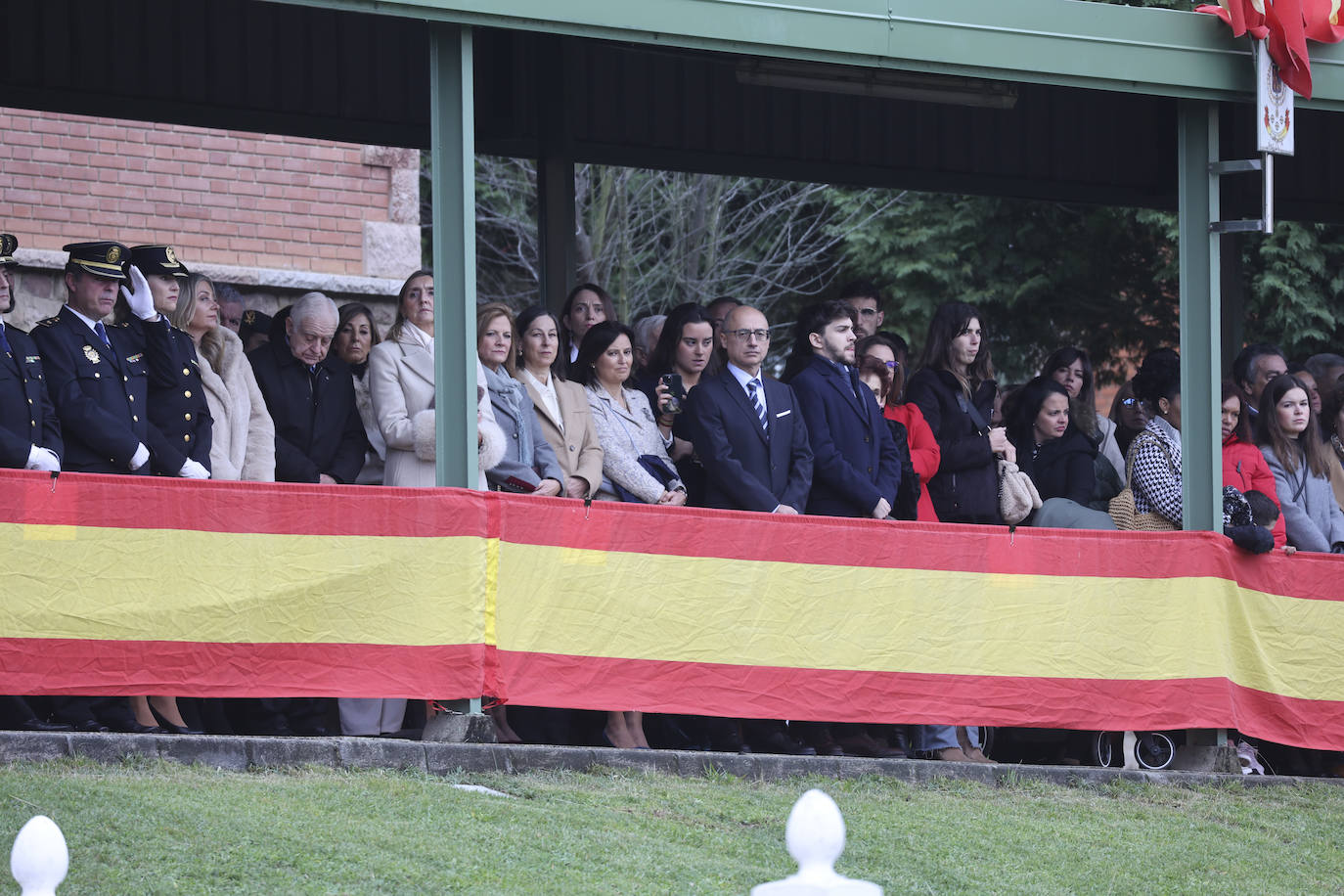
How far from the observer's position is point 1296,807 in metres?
8.98

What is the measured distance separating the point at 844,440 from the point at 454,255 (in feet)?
7.06

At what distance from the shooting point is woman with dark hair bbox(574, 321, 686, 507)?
9.03 meters

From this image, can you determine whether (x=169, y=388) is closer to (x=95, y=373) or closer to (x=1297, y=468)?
(x=95, y=373)

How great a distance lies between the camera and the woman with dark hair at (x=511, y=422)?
882 cm

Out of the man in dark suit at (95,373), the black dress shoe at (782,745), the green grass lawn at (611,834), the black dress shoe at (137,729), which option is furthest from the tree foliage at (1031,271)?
the black dress shoe at (137,729)

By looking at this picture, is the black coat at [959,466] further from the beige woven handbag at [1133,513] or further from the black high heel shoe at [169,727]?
the black high heel shoe at [169,727]

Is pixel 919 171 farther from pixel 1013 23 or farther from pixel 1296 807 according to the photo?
pixel 1296 807

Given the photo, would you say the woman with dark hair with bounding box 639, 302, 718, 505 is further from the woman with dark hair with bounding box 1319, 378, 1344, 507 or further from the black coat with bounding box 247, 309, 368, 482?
the woman with dark hair with bounding box 1319, 378, 1344, 507

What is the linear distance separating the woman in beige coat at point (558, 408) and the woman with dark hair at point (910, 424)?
163cm

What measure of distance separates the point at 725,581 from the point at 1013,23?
10.2ft

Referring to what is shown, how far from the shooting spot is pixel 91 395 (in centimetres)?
819

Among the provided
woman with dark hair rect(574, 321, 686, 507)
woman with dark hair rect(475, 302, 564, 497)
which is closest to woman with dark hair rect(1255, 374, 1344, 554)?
woman with dark hair rect(574, 321, 686, 507)

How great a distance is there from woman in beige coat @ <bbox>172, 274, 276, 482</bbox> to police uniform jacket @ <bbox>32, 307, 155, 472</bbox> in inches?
18.7

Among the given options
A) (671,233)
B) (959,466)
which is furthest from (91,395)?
(671,233)
